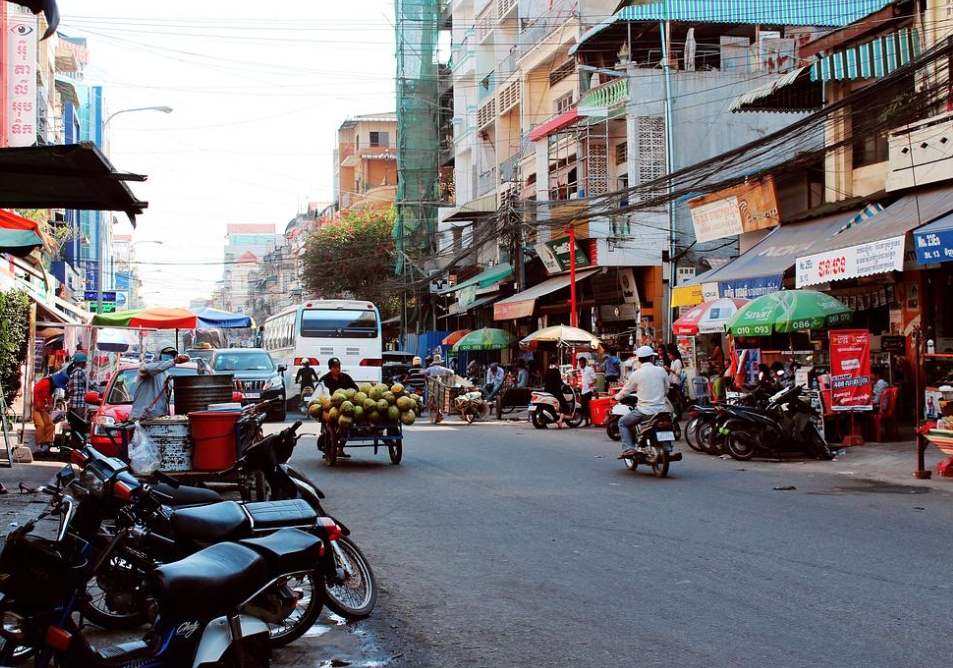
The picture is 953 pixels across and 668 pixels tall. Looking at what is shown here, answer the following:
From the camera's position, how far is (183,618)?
3953 millimetres

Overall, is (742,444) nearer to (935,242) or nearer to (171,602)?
(935,242)

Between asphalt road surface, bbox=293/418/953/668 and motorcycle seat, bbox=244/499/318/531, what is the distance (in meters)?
1.01

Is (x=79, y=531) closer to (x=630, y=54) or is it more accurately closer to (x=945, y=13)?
(x=945, y=13)

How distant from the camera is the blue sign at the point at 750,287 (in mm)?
21828

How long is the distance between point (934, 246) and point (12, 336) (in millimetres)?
17253

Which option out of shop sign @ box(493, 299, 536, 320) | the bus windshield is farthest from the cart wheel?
shop sign @ box(493, 299, 536, 320)

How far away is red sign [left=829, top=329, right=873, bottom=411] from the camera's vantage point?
17.1 metres

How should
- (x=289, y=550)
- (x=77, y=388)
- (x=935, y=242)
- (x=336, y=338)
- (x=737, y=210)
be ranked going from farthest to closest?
(x=336, y=338), (x=737, y=210), (x=77, y=388), (x=935, y=242), (x=289, y=550)

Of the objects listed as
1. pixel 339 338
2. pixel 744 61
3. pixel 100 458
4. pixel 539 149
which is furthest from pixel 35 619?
pixel 539 149

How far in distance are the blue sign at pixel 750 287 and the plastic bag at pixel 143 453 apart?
582 inches

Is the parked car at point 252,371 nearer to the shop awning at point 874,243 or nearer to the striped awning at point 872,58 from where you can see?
the shop awning at point 874,243

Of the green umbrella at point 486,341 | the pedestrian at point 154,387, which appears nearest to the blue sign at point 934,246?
the pedestrian at point 154,387

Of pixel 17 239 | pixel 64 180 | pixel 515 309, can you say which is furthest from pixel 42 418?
pixel 515 309

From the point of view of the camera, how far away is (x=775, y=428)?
1645 centimetres
